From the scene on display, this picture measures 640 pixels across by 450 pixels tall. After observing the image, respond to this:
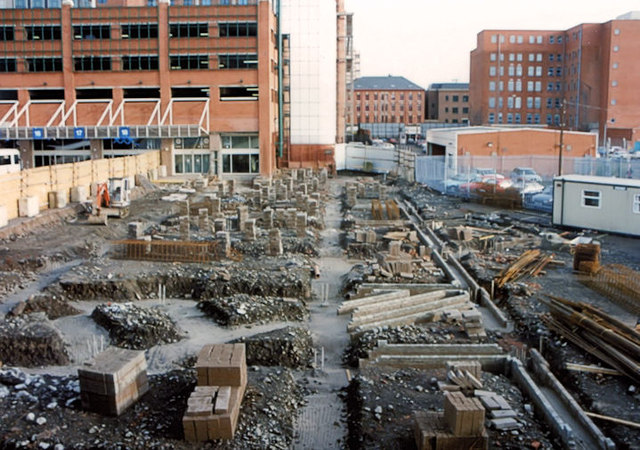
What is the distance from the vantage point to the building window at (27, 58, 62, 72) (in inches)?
2133

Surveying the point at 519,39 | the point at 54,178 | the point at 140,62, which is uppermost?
the point at 519,39

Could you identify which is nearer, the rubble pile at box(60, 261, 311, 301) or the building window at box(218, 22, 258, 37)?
the rubble pile at box(60, 261, 311, 301)

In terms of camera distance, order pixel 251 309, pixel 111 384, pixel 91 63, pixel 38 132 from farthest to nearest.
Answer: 1. pixel 91 63
2. pixel 38 132
3. pixel 251 309
4. pixel 111 384

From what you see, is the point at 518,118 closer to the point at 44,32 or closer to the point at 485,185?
the point at 485,185

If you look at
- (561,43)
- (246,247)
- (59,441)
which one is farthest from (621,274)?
(561,43)

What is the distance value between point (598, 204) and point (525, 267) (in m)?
8.24

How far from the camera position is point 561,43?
10462cm

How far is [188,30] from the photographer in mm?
53250

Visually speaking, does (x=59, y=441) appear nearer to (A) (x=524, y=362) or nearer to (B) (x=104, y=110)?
(A) (x=524, y=362)

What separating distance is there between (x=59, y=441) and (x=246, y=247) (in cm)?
1522

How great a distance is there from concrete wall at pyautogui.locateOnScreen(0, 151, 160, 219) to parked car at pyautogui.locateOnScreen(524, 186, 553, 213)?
82.9ft

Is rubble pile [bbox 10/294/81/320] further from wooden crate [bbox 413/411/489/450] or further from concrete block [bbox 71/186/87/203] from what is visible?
concrete block [bbox 71/186/87/203]

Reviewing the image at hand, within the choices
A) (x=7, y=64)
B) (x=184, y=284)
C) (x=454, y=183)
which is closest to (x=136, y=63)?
(x=7, y=64)

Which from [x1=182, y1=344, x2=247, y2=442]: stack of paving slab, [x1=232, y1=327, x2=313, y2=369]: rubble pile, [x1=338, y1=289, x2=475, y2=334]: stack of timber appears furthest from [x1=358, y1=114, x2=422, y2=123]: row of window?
[x1=182, y1=344, x2=247, y2=442]: stack of paving slab
